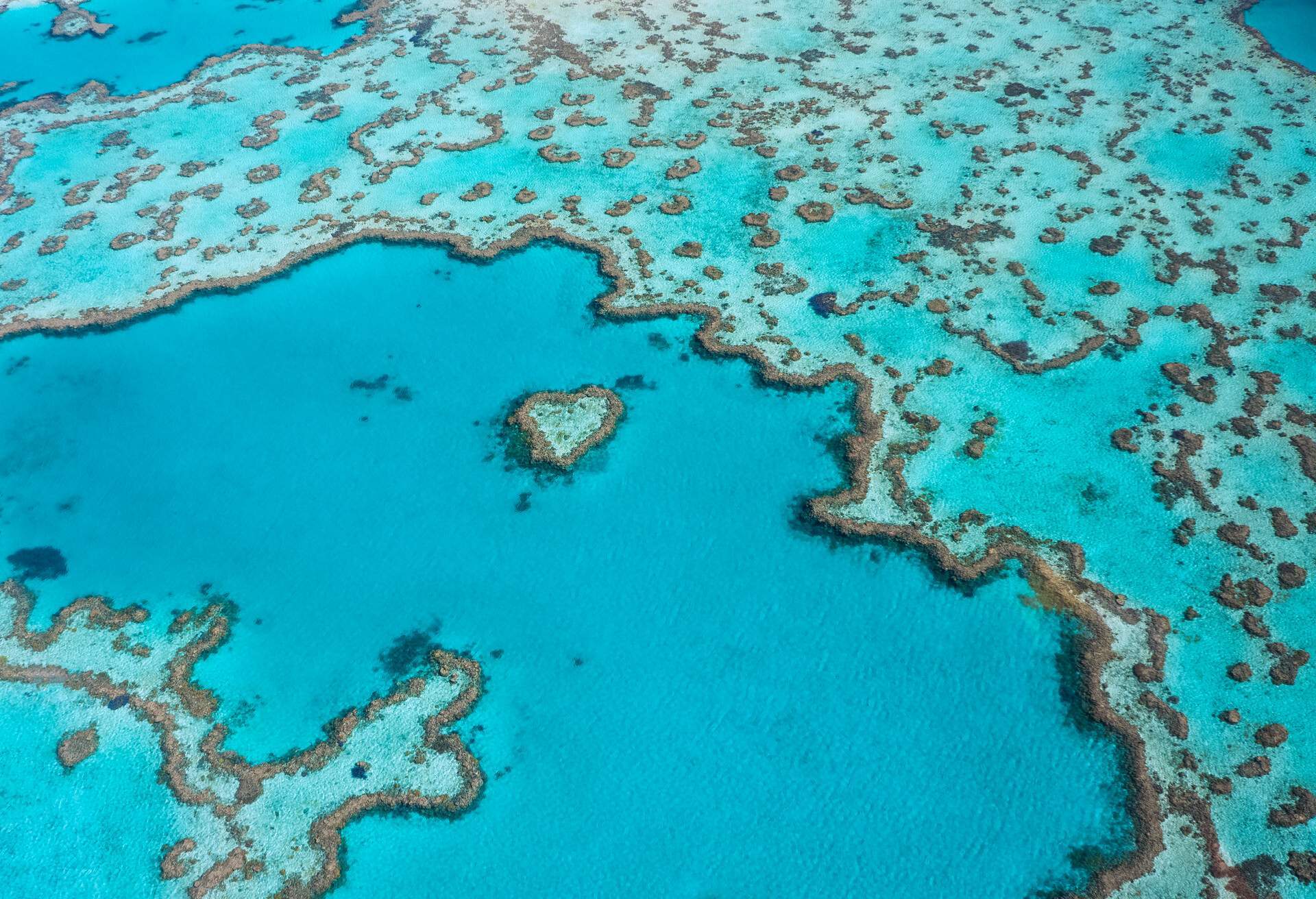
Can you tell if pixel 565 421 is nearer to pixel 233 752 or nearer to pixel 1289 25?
pixel 233 752

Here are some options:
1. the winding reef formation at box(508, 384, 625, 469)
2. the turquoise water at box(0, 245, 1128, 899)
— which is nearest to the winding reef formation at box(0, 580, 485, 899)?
the turquoise water at box(0, 245, 1128, 899)

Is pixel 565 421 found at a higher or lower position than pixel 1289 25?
lower

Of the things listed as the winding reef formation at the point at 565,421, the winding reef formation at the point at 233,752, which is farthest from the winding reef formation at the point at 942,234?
the winding reef formation at the point at 233,752

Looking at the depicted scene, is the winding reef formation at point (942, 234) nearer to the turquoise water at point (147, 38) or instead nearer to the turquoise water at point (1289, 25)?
the turquoise water at point (1289, 25)

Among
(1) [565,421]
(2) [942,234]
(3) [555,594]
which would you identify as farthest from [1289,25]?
(3) [555,594]

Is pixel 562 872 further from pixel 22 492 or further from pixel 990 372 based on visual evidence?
pixel 22 492

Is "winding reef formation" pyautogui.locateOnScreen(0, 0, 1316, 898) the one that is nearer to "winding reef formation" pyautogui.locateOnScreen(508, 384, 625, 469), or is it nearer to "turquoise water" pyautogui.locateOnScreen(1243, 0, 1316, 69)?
"turquoise water" pyautogui.locateOnScreen(1243, 0, 1316, 69)
